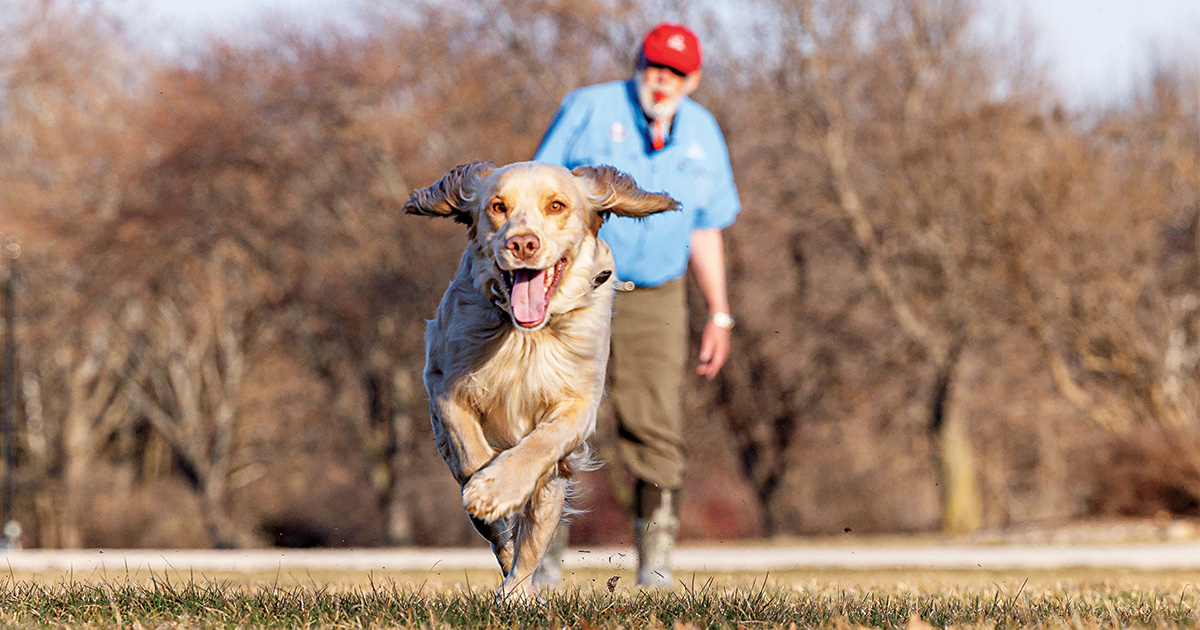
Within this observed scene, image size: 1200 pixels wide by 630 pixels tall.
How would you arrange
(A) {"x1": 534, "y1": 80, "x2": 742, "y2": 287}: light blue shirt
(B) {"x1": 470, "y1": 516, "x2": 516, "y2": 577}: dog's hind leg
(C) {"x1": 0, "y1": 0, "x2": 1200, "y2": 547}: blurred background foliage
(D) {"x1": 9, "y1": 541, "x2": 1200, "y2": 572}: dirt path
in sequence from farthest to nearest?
(C) {"x1": 0, "y1": 0, "x2": 1200, "y2": 547}: blurred background foliage
(D) {"x1": 9, "y1": 541, "x2": 1200, "y2": 572}: dirt path
(A) {"x1": 534, "y1": 80, "x2": 742, "y2": 287}: light blue shirt
(B) {"x1": 470, "y1": 516, "x2": 516, "y2": 577}: dog's hind leg

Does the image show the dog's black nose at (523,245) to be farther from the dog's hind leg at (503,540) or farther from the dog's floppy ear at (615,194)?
the dog's hind leg at (503,540)

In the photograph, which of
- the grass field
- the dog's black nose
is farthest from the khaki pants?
the dog's black nose

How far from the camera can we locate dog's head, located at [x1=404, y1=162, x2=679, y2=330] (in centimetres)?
418

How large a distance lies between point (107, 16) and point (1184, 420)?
18.0 metres

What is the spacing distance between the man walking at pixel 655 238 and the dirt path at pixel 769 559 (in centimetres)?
237

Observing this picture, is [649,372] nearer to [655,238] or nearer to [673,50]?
[655,238]

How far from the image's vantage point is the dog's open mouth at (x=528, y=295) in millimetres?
4168

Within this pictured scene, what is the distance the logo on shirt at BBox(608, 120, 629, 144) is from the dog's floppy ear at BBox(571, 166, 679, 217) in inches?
44.5

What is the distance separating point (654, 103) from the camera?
582cm

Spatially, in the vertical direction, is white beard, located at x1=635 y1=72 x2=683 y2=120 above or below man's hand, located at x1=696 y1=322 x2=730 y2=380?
above

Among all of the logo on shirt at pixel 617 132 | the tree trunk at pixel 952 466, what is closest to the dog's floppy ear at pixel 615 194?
the logo on shirt at pixel 617 132

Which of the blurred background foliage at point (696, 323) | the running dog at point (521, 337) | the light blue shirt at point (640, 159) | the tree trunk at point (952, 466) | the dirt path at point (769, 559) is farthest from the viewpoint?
the tree trunk at point (952, 466)

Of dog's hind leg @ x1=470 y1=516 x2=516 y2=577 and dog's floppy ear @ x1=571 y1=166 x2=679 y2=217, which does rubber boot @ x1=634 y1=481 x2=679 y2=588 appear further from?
dog's floppy ear @ x1=571 y1=166 x2=679 y2=217

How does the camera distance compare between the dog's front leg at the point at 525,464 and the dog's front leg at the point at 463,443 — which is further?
the dog's front leg at the point at 463,443
